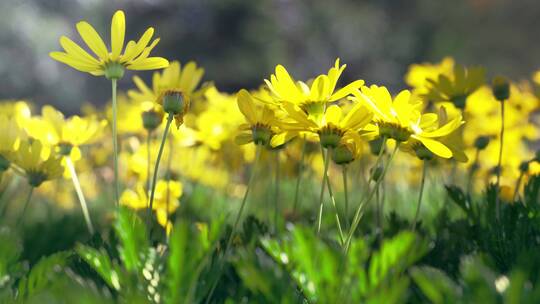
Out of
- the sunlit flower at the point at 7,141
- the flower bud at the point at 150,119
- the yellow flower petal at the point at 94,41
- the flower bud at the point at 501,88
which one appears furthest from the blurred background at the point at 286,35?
the yellow flower petal at the point at 94,41

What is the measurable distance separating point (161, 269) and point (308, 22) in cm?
1431

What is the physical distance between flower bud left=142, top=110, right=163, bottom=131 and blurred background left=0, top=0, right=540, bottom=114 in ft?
38.6

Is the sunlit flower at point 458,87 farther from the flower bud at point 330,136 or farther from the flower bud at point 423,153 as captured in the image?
the flower bud at point 330,136

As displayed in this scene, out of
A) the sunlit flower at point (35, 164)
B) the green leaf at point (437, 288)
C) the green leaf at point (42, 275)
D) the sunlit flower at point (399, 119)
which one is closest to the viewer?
the green leaf at point (437, 288)

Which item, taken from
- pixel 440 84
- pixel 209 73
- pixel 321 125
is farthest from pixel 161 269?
pixel 209 73

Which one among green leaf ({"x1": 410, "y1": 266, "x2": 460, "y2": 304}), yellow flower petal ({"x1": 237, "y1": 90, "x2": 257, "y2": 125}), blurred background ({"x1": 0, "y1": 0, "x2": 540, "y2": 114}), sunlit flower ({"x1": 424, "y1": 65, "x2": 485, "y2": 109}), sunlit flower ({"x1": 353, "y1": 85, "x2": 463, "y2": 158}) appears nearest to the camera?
green leaf ({"x1": 410, "y1": 266, "x2": 460, "y2": 304})

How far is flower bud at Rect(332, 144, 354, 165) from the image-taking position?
2.85 ft

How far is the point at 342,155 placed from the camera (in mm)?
870

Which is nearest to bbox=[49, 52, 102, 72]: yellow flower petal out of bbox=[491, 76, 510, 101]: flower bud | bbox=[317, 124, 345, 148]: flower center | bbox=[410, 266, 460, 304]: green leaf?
bbox=[317, 124, 345, 148]: flower center

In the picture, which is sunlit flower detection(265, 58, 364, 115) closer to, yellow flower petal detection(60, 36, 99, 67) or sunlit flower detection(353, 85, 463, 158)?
sunlit flower detection(353, 85, 463, 158)

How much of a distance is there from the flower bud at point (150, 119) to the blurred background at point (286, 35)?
11779 mm

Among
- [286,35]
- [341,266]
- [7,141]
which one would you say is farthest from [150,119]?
[286,35]

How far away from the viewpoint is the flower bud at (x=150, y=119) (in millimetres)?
1239

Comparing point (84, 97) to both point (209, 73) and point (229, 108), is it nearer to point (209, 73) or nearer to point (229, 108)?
point (209, 73)
